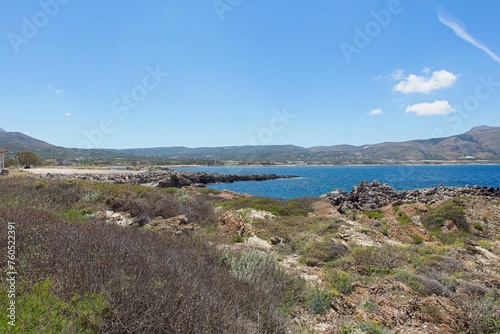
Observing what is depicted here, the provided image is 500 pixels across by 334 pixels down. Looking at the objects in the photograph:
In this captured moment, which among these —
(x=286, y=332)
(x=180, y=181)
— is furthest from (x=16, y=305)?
(x=180, y=181)

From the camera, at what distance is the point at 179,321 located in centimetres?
349

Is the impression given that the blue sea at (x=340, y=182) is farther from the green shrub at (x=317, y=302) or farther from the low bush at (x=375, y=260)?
the green shrub at (x=317, y=302)

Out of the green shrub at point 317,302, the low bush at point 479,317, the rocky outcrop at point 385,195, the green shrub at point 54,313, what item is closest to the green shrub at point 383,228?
the rocky outcrop at point 385,195

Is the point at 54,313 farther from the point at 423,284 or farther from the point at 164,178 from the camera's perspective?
the point at 164,178

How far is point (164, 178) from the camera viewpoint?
49406 mm

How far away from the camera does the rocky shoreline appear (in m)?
46.1

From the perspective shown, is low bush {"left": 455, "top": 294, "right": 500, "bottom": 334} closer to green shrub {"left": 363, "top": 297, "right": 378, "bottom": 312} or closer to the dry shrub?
green shrub {"left": 363, "top": 297, "right": 378, "bottom": 312}

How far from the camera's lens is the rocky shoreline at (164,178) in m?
46.1

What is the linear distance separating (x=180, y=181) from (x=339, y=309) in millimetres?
43895

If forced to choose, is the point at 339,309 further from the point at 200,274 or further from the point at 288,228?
the point at 288,228

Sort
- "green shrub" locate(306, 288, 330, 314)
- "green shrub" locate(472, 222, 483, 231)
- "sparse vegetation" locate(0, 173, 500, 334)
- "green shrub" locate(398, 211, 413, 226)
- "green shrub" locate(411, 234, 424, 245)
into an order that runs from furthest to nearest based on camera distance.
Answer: "green shrub" locate(398, 211, 413, 226)
"green shrub" locate(472, 222, 483, 231)
"green shrub" locate(411, 234, 424, 245)
"green shrub" locate(306, 288, 330, 314)
"sparse vegetation" locate(0, 173, 500, 334)

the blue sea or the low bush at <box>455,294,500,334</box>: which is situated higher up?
the low bush at <box>455,294,500,334</box>

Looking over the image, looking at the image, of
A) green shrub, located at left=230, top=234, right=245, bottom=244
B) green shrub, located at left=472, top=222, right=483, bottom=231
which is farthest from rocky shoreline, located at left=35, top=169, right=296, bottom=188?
green shrub, located at left=472, top=222, right=483, bottom=231

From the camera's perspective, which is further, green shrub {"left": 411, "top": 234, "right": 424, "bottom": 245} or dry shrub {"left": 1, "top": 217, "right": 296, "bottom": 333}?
green shrub {"left": 411, "top": 234, "right": 424, "bottom": 245}
